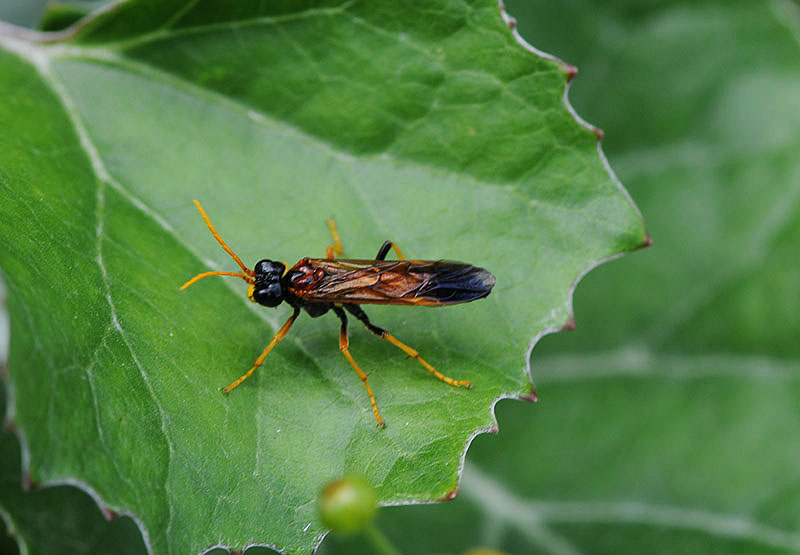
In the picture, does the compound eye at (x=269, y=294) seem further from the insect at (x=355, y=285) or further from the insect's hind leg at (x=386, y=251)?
the insect's hind leg at (x=386, y=251)

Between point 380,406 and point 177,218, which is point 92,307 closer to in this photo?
point 177,218

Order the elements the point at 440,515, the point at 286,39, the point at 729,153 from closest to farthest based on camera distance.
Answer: the point at 286,39 < the point at 440,515 < the point at 729,153

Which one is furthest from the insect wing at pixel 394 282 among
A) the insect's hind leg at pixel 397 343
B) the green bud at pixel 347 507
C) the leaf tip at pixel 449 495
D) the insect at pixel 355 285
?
the green bud at pixel 347 507

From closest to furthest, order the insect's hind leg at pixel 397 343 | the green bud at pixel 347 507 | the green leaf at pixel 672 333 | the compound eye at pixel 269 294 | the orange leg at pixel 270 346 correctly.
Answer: the green bud at pixel 347 507, the orange leg at pixel 270 346, the insect's hind leg at pixel 397 343, the compound eye at pixel 269 294, the green leaf at pixel 672 333

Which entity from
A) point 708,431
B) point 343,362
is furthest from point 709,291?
point 343,362

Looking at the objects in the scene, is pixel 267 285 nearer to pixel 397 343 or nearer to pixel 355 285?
pixel 355 285

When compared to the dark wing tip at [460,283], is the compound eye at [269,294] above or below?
below

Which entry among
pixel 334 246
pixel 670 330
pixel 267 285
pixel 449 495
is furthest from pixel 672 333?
pixel 267 285
